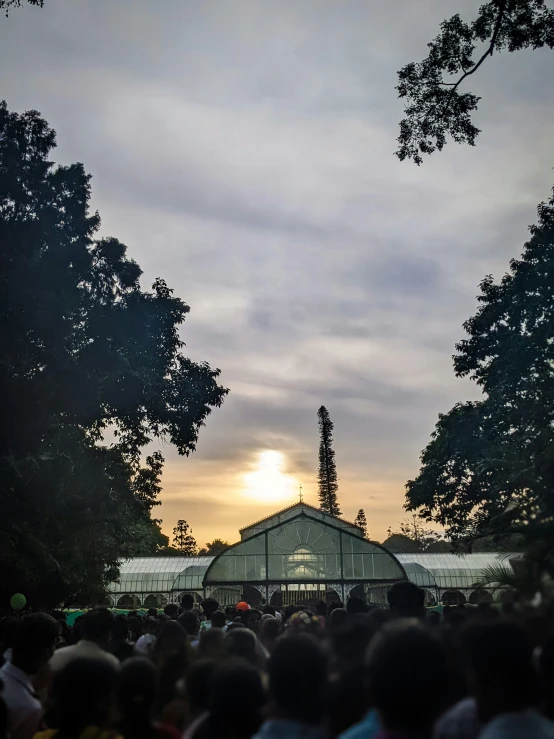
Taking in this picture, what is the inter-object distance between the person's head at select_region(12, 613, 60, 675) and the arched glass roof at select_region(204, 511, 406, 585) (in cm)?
2555

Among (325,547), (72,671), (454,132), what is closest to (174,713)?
(72,671)

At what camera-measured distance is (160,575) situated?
44.6 m

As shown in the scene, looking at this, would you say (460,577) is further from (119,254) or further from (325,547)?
(119,254)

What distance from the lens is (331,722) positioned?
2750mm

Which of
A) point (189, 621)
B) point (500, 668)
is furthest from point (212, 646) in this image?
point (189, 621)

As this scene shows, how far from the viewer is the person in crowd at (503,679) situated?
86.0 inches

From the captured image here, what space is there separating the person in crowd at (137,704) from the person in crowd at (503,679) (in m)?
1.56

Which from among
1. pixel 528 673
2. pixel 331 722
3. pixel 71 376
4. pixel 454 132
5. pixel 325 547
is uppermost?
pixel 454 132

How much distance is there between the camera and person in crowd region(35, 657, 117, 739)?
320 cm

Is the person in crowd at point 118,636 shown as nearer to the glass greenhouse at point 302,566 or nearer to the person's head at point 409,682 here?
the person's head at point 409,682

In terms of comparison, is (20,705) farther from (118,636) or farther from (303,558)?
(303,558)

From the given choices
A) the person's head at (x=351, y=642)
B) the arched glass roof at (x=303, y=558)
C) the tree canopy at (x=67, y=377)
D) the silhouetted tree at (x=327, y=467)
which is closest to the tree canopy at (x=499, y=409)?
the arched glass roof at (x=303, y=558)

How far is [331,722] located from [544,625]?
0.98 metres

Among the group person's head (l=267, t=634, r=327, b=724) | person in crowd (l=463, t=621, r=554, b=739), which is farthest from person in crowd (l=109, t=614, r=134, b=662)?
person in crowd (l=463, t=621, r=554, b=739)
